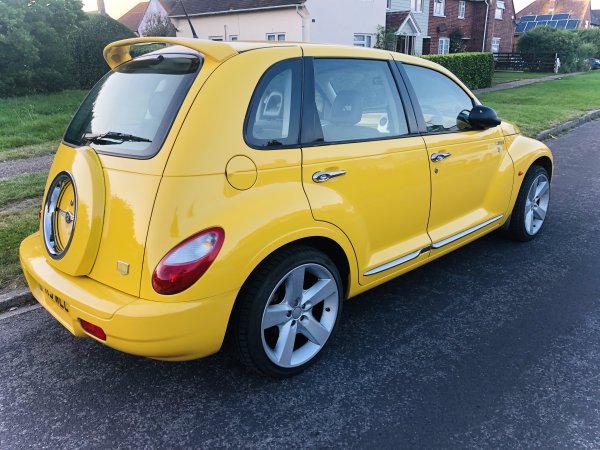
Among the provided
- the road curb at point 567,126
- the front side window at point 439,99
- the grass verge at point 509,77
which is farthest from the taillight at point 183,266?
the grass verge at point 509,77

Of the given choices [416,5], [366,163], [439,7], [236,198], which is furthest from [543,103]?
[439,7]

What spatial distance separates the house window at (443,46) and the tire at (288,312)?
110ft

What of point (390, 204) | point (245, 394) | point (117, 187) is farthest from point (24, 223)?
point (390, 204)

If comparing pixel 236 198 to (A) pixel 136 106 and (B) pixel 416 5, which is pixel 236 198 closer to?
(A) pixel 136 106

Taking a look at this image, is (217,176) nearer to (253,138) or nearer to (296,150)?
(253,138)

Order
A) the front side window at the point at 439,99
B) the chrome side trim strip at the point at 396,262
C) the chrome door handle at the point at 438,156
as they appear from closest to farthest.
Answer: the chrome side trim strip at the point at 396,262 < the chrome door handle at the point at 438,156 < the front side window at the point at 439,99

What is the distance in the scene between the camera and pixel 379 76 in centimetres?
340

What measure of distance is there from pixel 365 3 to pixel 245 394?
26118 millimetres

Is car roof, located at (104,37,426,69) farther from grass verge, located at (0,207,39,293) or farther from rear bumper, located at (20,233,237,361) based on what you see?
grass verge, located at (0,207,39,293)

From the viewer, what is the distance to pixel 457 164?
3766 mm

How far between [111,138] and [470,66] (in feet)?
67.8

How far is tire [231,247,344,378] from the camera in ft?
8.47

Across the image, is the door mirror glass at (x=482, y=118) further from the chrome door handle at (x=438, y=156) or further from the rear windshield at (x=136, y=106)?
the rear windshield at (x=136, y=106)

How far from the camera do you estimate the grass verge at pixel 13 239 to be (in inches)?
157
